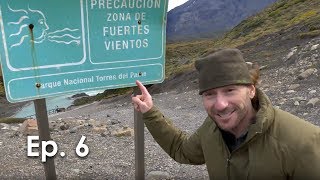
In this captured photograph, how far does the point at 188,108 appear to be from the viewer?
57.5 feet

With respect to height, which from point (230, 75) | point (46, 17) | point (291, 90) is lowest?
point (291, 90)

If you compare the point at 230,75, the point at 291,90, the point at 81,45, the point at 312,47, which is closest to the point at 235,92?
the point at 230,75

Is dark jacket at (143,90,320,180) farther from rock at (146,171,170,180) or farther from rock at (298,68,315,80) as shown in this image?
rock at (298,68,315,80)

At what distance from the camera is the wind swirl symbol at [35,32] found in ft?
12.9

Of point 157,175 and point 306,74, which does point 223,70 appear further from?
point 306,74

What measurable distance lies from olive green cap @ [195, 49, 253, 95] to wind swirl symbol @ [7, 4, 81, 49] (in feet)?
5.37

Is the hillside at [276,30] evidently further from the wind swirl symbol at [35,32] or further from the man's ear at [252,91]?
the man's ear at [252,91]

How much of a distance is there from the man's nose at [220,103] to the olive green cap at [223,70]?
0.31 feet

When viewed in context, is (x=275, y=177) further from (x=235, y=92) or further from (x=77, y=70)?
(x=77, y=70)

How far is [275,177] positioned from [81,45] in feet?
7.70

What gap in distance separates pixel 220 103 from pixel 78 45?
186 cm

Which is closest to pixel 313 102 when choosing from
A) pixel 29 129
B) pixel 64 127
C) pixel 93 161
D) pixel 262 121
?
pixel 64 127

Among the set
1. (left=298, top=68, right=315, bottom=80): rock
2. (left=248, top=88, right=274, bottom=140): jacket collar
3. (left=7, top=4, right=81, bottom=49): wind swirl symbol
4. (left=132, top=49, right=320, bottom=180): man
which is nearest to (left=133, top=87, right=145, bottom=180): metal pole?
(left=7, top=4, right=81, bottom=49): wind swirl symbol

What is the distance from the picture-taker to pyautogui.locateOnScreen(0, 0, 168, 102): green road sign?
395 centimetres
